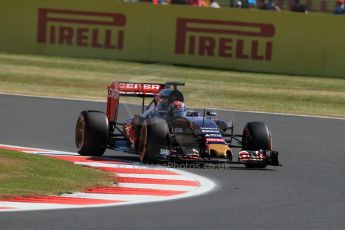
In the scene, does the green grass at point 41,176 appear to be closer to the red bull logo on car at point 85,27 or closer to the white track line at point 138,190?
the white track line at point 138,190

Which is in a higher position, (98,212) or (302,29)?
(302,29)

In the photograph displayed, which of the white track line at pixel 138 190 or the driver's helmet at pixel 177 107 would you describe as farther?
the driver's helmet at pixel 177 107

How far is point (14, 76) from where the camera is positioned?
25.4 metres

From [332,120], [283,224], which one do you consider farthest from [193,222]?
[332,120]

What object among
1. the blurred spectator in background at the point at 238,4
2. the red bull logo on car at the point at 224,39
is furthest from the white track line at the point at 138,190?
the blurred spectator in background at the point at 238,4

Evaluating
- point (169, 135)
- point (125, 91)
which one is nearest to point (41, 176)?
point (169, 135)

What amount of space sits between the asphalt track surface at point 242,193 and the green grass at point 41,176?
103 centimetres

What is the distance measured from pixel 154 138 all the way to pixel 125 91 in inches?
85.2

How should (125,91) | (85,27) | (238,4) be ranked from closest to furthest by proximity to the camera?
(125,91) → (85,27) → (238,4)

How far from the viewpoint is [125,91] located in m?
15.1

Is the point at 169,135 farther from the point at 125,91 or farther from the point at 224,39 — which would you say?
the point at 224,39

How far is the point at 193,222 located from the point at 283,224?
0.78 meters

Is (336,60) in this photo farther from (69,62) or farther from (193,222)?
(193,222)

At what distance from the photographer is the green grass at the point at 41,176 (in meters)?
10.6
